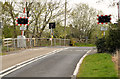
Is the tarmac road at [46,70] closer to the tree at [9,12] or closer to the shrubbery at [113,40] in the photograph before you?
the shrubbery at [113,40]

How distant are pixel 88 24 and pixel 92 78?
54.2 m

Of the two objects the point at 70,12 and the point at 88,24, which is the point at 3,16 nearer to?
the point at 70,12

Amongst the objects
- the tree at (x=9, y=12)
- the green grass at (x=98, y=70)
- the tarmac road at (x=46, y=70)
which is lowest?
the tarmac road at (x=46, y=70)

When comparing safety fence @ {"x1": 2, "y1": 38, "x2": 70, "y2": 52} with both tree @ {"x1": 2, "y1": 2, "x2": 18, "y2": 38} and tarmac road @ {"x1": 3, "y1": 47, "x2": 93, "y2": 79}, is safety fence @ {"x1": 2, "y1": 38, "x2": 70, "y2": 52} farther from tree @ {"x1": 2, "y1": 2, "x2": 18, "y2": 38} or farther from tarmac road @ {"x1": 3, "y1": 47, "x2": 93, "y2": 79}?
tarmac road @ {"x1": 3, "y1": 47, "x2": 93, "y2": 79}

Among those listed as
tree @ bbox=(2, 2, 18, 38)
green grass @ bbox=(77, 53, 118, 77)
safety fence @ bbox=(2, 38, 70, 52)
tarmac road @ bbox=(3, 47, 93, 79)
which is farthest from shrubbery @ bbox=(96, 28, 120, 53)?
tree @ bbox=(2, 2, 18, 38)

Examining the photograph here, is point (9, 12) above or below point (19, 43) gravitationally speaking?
above

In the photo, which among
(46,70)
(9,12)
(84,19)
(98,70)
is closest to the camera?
(98,70)

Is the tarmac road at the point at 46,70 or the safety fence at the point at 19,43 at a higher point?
the safety fence at the point at 19,43

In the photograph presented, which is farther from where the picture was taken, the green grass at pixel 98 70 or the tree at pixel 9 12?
the tree at pixel 9 12

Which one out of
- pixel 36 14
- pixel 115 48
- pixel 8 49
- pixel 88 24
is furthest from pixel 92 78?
pixel 88 24

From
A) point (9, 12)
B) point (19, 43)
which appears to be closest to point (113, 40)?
point (19, 43)

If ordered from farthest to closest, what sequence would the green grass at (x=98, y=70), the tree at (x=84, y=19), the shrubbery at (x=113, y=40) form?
the tree at (x=84, y=19)
the shrubbery at (x=113, y=40)
the green grass at (x=98, y=70)

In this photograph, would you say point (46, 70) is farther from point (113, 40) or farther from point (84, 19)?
point (84, 19)

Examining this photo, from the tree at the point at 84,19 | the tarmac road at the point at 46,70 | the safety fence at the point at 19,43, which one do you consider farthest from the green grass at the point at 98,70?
the tree at the point at 84,19
